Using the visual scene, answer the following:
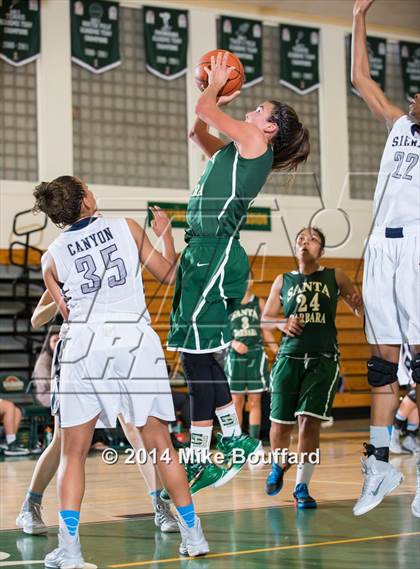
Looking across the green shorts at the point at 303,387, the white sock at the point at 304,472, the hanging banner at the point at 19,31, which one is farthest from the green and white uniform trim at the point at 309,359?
the hanging banner at the point at 19,31

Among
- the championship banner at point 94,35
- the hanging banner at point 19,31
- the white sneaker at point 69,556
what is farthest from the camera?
the championship banner at point 94,35

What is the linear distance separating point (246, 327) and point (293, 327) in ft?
14.7

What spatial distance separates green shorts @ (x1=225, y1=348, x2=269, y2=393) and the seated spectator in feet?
7.93

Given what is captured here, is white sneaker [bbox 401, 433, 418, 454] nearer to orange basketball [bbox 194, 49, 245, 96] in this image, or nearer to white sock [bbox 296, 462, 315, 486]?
white sock [bbox 296, 462, 315, 486]

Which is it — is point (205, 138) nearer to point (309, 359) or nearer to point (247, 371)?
point (309, 359)

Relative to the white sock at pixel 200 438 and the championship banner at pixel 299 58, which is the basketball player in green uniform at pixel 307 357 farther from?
the championship banner at pixel 299 58

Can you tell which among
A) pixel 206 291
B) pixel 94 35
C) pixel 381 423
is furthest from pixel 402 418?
pixel 94 35

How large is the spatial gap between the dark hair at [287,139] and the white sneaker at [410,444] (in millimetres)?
5896

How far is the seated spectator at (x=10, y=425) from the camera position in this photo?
1018cm

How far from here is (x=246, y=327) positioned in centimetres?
1078

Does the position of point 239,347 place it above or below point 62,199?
below

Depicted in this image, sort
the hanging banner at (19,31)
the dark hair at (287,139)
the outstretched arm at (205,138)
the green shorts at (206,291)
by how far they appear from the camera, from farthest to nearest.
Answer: the hanging banner at (19,31), the outstretched arm at (205,138), the dark hair at (287,139), the green shorts at (206,291)

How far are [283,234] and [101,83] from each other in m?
3.69

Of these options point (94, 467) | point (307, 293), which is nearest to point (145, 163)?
point (94, 467)
